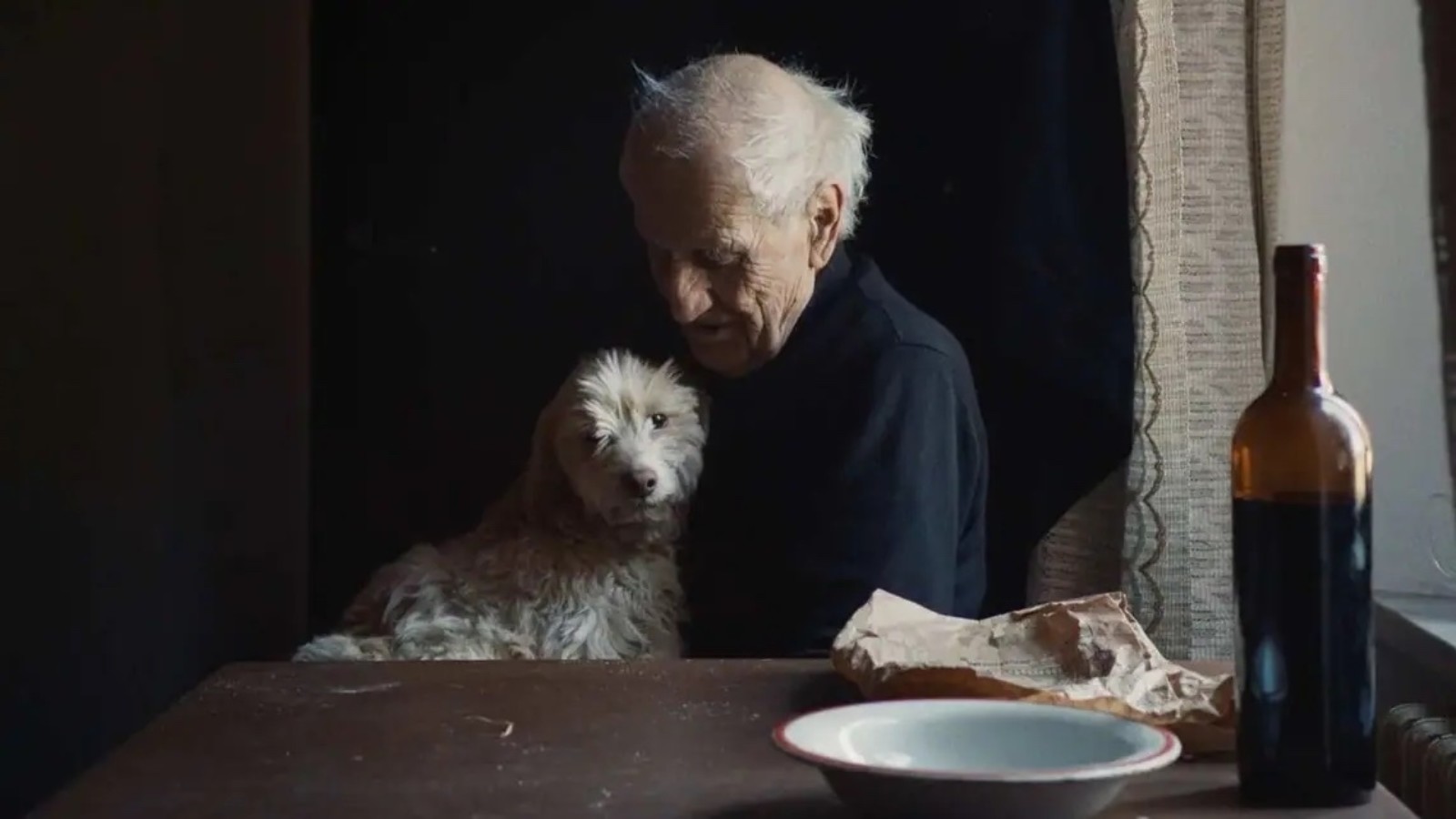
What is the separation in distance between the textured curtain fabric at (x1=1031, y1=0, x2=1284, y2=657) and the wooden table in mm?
528

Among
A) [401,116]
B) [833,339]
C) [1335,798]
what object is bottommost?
[1335,798]

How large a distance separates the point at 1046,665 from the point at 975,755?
0.18m

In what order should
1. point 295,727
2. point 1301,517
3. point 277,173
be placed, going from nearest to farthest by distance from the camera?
point 1301,517, point 295,727, point 277,173

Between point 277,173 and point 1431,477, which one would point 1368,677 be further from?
point 277,173

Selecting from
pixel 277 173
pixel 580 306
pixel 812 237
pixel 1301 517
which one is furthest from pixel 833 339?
pixel 1301 517

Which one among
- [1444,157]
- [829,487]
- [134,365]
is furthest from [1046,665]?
[134,365]

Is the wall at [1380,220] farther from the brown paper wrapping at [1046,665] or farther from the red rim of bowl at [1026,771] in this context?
the red rim of bowl at [1026,771]

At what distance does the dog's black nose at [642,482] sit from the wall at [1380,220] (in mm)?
690

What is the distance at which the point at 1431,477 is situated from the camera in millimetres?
1587

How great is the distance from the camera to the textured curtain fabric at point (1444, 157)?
5.13 feet

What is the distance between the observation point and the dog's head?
1.45 metres

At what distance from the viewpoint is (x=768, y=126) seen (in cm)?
153

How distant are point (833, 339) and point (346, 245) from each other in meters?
0.51

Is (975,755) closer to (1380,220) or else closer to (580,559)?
(580,559)
